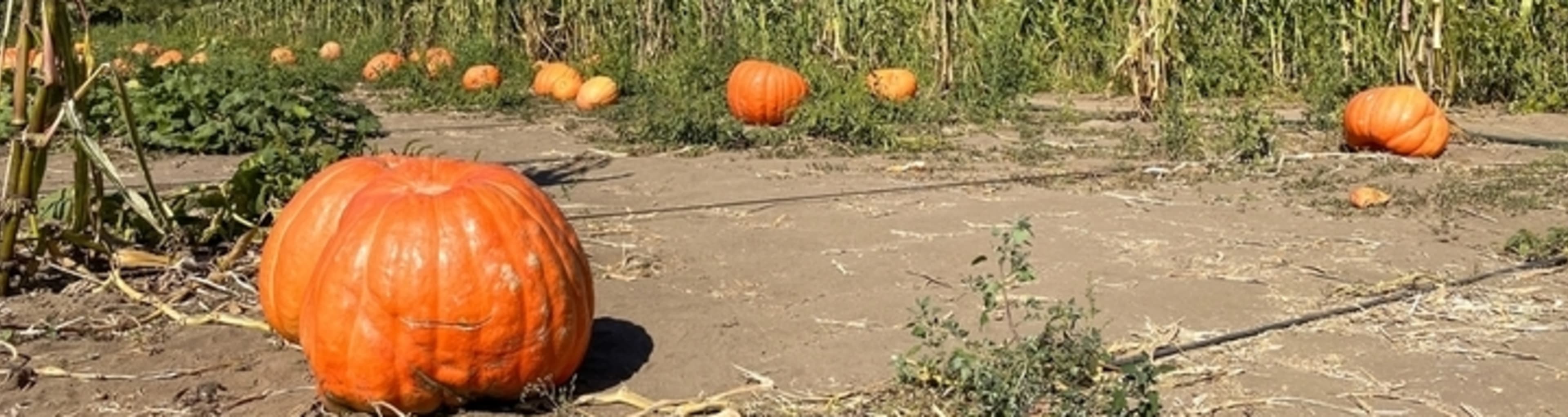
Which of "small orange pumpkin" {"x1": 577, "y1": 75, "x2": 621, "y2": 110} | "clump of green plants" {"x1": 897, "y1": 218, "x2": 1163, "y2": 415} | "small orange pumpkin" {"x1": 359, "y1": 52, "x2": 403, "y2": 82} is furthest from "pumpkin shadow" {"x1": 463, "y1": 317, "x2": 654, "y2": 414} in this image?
"small orange pumpkin" {"x1": 359, "y1": 52, "x2": 403, "y2": 82}

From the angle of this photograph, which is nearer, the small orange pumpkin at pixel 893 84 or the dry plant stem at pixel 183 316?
the dry plant stem at pixel 183 316

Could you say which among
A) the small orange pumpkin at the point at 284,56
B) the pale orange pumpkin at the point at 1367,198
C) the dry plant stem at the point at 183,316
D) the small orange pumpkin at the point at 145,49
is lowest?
the pale orange pumpkin at the point at 1367,198

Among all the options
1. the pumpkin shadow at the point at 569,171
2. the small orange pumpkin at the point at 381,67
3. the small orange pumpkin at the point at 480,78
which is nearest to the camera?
the pumpkin shadow at the point at 569,171

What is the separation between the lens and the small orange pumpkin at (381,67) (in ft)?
50.2

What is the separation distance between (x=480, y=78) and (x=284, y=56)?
212 inches

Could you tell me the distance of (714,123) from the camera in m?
9.36

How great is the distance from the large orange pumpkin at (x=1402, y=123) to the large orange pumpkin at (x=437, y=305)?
20.0 feet

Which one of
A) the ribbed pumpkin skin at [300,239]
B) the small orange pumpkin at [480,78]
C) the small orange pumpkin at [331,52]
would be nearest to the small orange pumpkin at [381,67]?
the small orange pumpkin at [480,78]

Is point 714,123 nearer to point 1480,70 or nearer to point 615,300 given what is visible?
point 615,300

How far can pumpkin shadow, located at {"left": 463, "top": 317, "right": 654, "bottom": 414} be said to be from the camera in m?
3.68

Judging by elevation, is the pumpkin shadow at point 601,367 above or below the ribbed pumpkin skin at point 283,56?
below

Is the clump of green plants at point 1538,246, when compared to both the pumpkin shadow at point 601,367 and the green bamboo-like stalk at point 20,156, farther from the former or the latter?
the green bamboo-like stalk at point 20,156

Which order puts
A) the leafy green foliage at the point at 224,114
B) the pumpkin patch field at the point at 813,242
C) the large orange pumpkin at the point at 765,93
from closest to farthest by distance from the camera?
the pumpkin patch field at the point at 813,242 < the leafy green foliage at the point at 224,114 < the large orange pumpkin at the point at 765,93

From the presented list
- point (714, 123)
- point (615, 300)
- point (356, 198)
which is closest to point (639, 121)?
point (714, 123)
